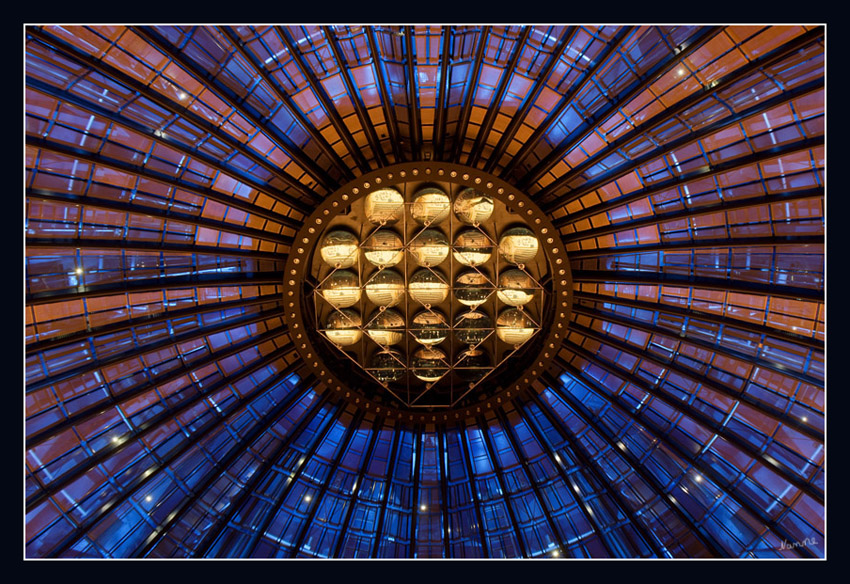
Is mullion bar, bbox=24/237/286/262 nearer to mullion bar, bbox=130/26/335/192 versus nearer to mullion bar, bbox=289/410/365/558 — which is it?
mullion bar, bbox=130/26/335/192

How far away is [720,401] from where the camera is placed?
20.8 m

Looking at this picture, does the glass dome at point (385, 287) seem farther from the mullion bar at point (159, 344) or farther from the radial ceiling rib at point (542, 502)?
the radial ceiling rib at point (542, 502)

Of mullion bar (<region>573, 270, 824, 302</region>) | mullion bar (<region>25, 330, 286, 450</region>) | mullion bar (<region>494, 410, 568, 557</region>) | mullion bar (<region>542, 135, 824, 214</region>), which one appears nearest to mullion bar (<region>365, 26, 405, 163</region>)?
mullion bar (<region>542, 135, 824, 214</region>)

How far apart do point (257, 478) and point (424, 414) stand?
23.8ft

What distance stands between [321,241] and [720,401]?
662 inches

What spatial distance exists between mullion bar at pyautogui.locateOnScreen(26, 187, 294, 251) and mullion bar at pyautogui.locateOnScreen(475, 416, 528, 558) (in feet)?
36.5

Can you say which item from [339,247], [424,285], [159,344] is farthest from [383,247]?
[159,344]

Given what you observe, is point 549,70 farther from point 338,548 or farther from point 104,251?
point 338,548

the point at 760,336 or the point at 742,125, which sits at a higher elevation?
the point at 742,125

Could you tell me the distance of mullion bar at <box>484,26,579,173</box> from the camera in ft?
52.4

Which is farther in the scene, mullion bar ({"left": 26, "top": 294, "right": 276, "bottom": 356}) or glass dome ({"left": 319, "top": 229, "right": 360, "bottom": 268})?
glass dome ({"left": 319, "top": 229, "right": 360, "bottom": 268})

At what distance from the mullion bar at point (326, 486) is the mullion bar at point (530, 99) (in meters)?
11.8

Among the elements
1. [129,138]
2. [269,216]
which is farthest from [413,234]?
[129,138]

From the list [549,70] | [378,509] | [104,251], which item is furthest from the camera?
[378,509]
